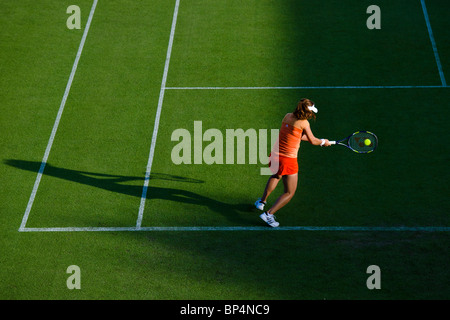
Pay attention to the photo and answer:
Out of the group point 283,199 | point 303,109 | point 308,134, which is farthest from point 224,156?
point 303,109

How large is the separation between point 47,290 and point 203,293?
204 centimetres

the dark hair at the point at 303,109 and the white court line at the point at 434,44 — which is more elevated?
the white court line at the point at 434,44

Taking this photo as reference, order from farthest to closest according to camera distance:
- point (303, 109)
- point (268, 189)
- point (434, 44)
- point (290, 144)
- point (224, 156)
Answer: point (434, 44), point (224, 156), point (268, 189), point (290, 144), point (303, 109)

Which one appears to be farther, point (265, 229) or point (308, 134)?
point (265, 229)

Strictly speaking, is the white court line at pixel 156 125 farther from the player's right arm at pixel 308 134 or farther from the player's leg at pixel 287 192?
the player's right arm at pixel 308 134

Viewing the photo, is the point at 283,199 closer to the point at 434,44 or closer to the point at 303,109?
the point at 303,109

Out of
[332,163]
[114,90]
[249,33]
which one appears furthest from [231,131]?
[249,33]

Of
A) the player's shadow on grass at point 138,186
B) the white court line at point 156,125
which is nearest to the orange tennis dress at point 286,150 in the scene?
the player's shadow on grass at point 138,186

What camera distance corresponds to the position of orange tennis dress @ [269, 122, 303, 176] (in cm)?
823

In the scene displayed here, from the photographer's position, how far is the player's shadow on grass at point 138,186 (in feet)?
30.5

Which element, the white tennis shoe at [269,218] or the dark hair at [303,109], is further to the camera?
the white tennis shoe at [269,218]

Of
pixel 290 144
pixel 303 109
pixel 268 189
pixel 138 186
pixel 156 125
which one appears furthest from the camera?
pixel 156 125

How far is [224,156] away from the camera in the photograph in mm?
10344

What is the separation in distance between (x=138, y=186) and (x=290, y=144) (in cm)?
275
